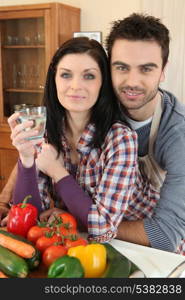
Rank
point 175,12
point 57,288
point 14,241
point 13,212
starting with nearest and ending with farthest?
point 57,288
point 14,241
point 13,212
point 175,12

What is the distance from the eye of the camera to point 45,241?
102 cm

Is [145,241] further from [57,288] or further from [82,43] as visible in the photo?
[82,43]

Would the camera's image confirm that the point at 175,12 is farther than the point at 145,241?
Yes

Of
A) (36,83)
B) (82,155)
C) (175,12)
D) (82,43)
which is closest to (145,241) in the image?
(82,155)

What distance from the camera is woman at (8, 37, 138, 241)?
1.24 m

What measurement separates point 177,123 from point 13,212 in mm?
738

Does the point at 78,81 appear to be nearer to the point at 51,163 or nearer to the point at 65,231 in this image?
the point at 51,163

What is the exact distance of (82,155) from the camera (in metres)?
1.42

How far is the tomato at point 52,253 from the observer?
38.2 inches

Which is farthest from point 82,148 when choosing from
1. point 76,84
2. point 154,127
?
point 154,127

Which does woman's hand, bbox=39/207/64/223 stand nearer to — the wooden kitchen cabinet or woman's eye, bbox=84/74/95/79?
woman's eye, bbox=84/74/95/79

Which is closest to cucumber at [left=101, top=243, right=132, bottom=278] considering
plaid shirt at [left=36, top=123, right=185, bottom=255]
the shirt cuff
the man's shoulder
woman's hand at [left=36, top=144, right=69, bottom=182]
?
plaid shirt at [left=36, top=123, right=185, bottom=255]

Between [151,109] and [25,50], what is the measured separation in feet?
7.09

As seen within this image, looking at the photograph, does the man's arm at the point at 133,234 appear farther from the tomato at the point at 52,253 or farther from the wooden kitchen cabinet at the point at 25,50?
the wooden kitchen cabinet at the point at 25,50
